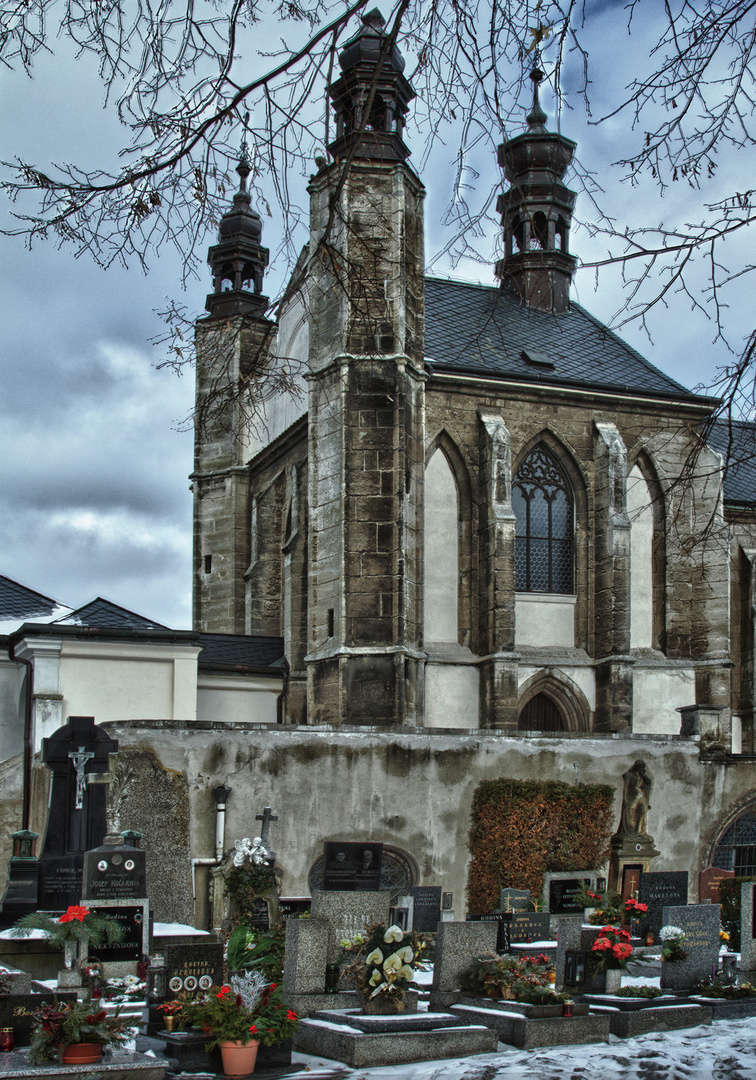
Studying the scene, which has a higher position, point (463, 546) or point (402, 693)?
point (463, 546)

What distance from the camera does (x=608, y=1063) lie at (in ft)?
30.1

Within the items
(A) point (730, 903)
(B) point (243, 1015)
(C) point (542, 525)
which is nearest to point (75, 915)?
(B) point (243, 1015)

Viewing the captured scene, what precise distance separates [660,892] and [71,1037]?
10.3 metres

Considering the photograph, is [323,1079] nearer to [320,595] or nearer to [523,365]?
[320,595]

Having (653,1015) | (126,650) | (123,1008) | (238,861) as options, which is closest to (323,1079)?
(123,1008)

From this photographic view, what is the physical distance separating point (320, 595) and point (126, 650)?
429 centimetres

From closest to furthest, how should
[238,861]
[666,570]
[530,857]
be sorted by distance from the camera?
[238,861] → [530,857] → [666,570]

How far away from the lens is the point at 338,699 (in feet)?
77.0

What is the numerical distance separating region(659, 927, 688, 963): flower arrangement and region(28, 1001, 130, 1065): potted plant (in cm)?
626

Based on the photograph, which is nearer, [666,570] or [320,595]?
[320,595]

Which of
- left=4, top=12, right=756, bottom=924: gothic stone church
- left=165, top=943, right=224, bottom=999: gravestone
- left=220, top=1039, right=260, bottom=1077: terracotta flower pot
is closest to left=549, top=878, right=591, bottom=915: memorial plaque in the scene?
left=4, top=12, right=756, bottom=924: gothic stone church

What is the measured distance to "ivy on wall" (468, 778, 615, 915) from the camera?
20.4 m

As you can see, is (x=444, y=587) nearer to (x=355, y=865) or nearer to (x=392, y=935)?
(x=355, y=865)

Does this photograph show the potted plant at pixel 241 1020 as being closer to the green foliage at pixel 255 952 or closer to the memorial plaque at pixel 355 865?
the green foliage at pixel 255 952
